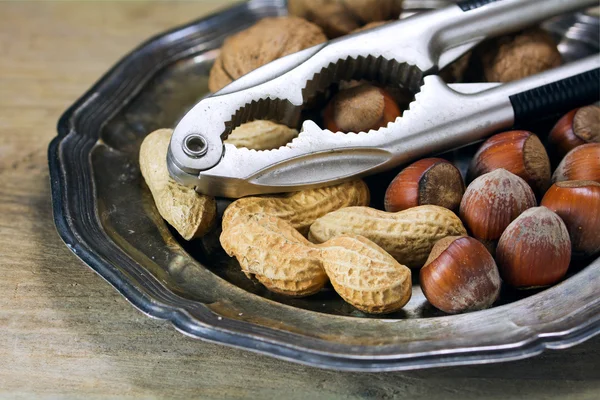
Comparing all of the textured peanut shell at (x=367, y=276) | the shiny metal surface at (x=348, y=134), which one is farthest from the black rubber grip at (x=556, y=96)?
the textured peanut shell at (x=367, y=276)

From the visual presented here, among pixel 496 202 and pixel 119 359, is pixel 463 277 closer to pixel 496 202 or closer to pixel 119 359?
pixel 496 202

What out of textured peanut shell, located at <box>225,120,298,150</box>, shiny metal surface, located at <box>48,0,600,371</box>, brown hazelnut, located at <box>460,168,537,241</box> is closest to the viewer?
shiny metal surface, located at <box>48,0,600,371</box>

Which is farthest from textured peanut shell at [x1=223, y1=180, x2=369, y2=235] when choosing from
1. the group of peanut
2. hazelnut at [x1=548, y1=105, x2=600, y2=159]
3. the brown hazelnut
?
hazelnut at [x1=548, y1=105, x2=600, y2=159]

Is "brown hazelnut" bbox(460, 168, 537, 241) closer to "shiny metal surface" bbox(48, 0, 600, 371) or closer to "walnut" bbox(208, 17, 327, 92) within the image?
"shiny metal surface" bbox(48, 0, 600, 371)

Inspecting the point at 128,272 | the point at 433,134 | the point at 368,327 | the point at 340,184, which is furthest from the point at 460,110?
the point at 128,272

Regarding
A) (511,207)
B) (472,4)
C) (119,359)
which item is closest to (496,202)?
(511,207)

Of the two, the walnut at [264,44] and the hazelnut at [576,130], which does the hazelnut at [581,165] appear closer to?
the hazelnut at [576,130]
